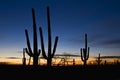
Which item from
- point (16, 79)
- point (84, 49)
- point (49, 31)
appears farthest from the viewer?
point (84, 49)

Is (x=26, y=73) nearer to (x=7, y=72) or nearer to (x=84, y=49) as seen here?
(x=7, y=72)

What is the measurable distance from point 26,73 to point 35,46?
1.89 m

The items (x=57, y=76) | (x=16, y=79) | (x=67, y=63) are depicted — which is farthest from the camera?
(x=67, y=63)

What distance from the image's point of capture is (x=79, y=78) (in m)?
20.4

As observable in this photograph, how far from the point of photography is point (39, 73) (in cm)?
1891

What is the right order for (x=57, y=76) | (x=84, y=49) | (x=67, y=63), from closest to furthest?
1. (x=57, y=76)
2. (x=84, y=49)
3. (x=67, y=63)

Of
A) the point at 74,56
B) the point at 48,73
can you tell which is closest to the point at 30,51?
the point at 48,73

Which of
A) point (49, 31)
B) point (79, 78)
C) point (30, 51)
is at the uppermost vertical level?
point (49, 31)

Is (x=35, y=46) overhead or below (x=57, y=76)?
overhead

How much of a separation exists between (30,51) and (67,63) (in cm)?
1508

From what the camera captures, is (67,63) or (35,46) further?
(67,63)

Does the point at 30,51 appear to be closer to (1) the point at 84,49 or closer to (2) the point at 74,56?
(1) the point at 84,49

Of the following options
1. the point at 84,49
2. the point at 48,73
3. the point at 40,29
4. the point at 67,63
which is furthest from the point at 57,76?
the point at 67,63

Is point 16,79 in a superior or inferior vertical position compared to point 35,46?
inferior
